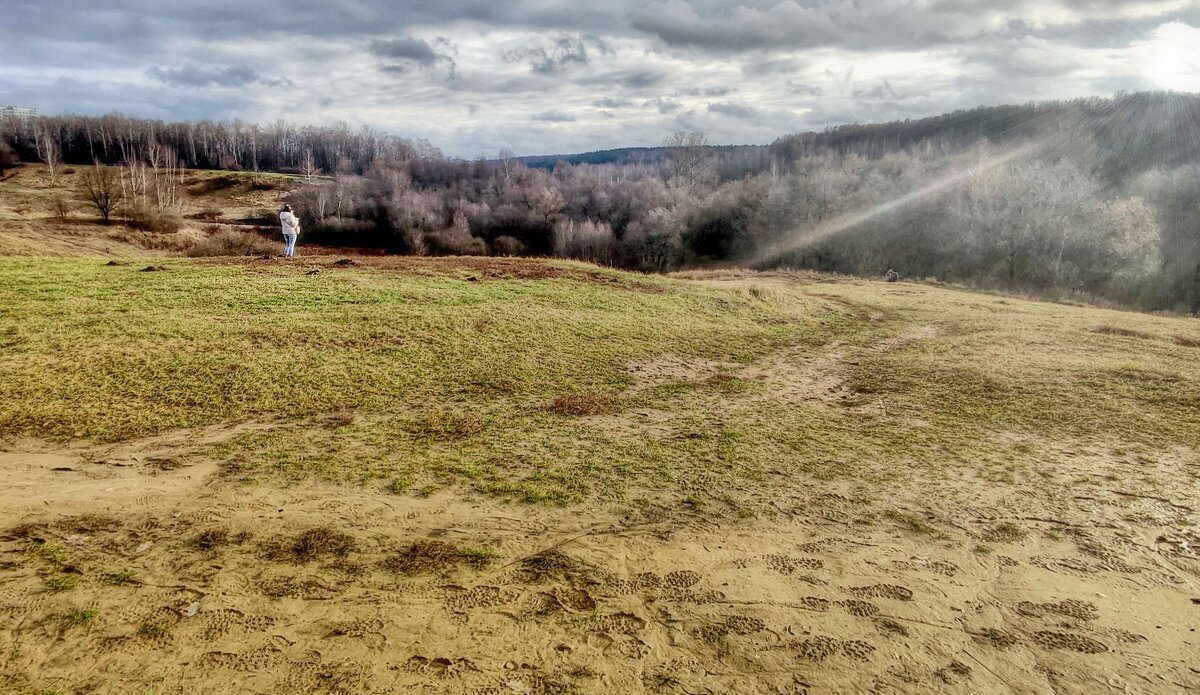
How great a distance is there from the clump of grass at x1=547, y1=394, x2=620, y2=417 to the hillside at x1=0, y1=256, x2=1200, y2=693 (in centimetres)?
6

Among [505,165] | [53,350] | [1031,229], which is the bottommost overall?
[53,350]

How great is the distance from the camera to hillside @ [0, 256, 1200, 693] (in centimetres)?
420

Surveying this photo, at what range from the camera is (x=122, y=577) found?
479cm

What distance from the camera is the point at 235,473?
684 cm

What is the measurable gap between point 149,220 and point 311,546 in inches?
2000

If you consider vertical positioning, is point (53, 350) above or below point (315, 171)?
below

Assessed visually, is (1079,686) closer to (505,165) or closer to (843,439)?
(843,439)

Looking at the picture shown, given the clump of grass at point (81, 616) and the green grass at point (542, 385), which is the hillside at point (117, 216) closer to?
the green grass at point (542, 385)

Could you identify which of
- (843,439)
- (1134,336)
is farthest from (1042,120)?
(843,439)

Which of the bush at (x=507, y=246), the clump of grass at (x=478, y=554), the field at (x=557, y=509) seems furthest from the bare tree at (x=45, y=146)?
the clump of grass at (x=478, y=554)

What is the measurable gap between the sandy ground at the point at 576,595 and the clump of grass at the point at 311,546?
5 centimetres

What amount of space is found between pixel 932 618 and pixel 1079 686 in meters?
0.92

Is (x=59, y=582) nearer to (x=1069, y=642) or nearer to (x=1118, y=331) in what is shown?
(x=1069, y=642)

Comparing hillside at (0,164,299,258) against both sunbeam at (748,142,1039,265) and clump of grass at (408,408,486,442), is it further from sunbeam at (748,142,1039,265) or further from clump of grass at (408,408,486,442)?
sunbeam at (748,142,1039,265)
